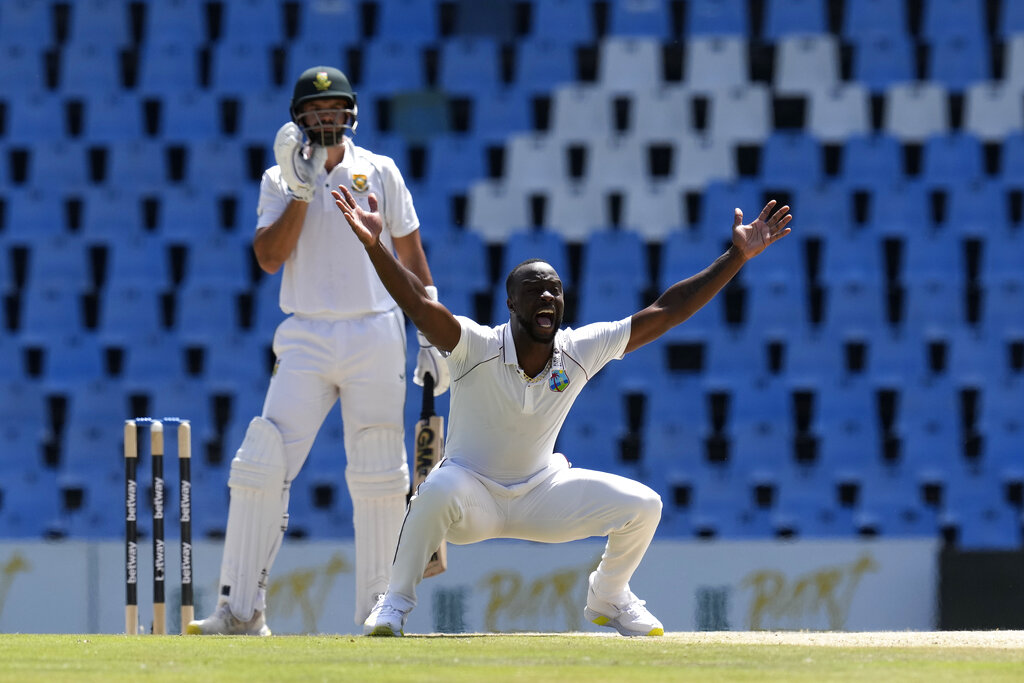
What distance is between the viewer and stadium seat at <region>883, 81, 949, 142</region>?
11.2m

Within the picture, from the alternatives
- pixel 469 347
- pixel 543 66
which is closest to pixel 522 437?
pixel 469 347

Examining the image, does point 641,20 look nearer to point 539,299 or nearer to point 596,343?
point 596,343

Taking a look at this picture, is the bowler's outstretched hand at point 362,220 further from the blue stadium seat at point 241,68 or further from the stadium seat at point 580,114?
the blue stadium seat at point 241,68

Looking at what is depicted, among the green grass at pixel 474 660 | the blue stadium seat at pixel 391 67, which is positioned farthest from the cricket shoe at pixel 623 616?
the blue stadium seat at pixel 391 67

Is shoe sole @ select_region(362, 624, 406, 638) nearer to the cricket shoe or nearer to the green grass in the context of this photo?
the green grass

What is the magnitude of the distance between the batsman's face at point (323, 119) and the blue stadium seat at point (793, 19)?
6984 millimetres

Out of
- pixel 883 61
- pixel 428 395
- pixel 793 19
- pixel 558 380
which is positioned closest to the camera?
pixel 558 380

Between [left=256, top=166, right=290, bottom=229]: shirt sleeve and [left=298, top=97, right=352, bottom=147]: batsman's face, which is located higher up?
[left=298, top=97, right=352, bottom=147]: batsman's face

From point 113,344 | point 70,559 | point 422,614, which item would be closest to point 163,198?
point 113,344

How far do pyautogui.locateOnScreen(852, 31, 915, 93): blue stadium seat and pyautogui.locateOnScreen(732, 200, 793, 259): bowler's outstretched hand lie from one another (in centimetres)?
686

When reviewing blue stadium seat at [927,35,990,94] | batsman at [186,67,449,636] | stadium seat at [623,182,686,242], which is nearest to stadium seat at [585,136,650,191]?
stadium seat at [623,182,686,242]

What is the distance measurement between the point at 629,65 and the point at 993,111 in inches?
108

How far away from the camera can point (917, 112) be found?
1119 centimetres

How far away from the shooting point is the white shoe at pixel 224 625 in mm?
4934
